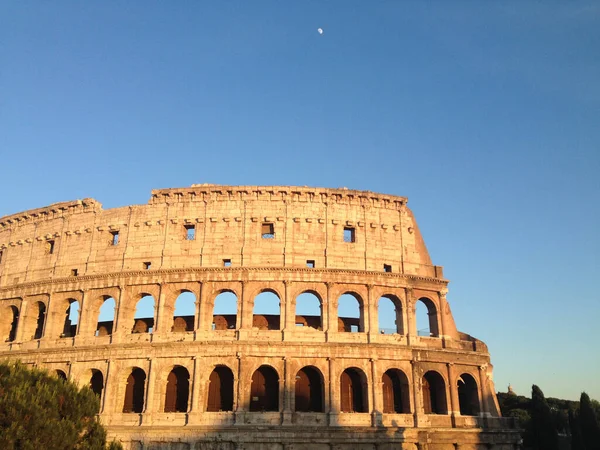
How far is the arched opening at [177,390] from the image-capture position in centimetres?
2881

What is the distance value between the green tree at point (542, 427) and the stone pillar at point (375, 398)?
2047 centimetres

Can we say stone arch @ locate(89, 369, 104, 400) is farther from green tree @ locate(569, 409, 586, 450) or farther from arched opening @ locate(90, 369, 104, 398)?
green tree @ locate(569, 409, 586, 450)

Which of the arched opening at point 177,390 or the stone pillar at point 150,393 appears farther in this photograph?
the arched opening at point 177,390

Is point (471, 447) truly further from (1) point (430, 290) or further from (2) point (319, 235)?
(2) point (319, 235)

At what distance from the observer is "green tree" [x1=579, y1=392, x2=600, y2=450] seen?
1501 inches

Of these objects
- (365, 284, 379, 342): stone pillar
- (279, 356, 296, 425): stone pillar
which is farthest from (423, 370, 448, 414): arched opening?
(279, 356, 296, 425): stone pillar

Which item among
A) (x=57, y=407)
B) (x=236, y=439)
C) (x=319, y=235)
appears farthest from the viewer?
(x=319, y=235)

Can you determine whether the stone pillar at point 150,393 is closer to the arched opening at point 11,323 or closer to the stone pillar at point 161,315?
the stone pillar at point 161,315

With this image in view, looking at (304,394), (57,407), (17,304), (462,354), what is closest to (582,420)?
(462,354)

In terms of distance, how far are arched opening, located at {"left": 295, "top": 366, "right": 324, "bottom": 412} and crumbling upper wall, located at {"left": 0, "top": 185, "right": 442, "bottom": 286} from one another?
5673mm

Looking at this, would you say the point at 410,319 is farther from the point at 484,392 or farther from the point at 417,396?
the point at 484,392

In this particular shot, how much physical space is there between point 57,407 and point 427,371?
18.3 meters

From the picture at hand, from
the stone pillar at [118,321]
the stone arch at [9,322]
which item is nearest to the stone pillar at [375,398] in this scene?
the stone pillar at [118,321]

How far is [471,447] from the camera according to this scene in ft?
91.4
